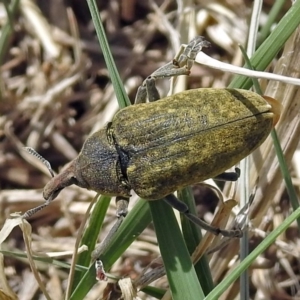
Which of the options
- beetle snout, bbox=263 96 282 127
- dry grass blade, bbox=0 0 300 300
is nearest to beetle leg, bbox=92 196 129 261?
dry grass blade, bbox=0 0 300 300

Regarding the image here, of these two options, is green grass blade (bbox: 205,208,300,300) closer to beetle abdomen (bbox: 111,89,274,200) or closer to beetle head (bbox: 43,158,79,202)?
→ beetle abdomen (bbox: 111,89,274,200)

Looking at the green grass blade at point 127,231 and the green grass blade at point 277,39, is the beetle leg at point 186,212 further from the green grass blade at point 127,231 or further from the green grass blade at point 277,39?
the green grass blade at point 277,39

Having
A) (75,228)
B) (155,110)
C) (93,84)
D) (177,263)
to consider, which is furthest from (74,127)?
(177,263)

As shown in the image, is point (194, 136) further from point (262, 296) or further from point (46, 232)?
point (46, 232)

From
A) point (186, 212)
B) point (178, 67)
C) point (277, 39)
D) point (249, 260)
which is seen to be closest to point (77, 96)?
point (178, 67)

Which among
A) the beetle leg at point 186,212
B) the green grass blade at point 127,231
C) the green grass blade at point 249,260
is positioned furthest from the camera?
the green grass blade at point 127,231

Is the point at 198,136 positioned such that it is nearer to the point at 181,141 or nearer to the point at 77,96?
the point at 181,141

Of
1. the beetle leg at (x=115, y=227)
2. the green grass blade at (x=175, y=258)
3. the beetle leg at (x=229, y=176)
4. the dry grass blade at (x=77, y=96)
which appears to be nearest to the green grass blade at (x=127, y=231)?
the beetle leg at (x=115, y=227)
